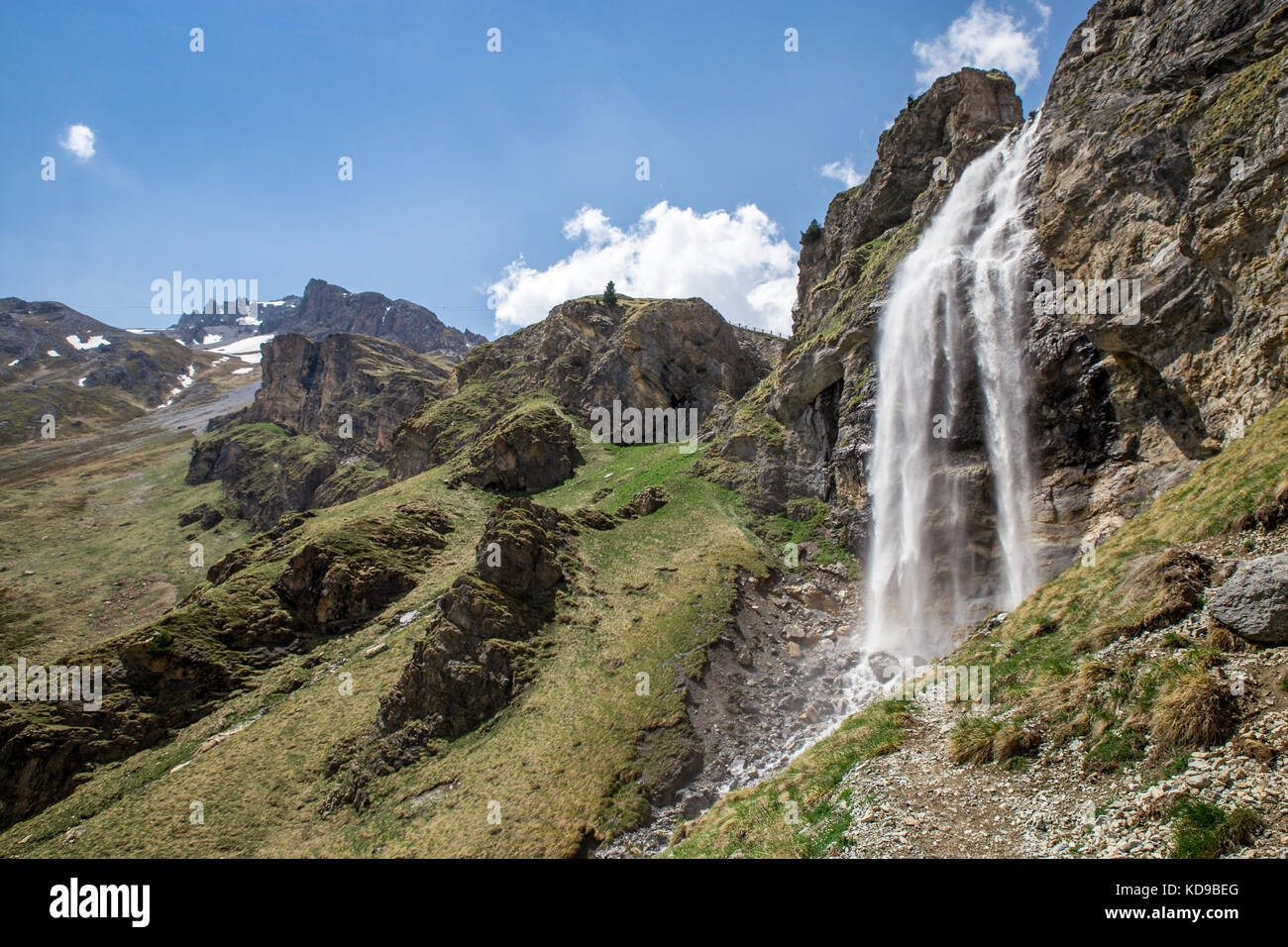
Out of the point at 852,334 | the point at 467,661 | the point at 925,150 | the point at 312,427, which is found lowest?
the point at 467,661

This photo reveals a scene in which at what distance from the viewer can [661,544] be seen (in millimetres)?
50531

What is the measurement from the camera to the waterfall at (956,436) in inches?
1427

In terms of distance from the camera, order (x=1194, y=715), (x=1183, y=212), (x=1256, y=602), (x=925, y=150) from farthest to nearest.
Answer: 1. (x=925, y=150)
2. (x=1183, y=212)
3. (x=1256, y=602)
4. (x=1194, y=715)

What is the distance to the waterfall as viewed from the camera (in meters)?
36.2

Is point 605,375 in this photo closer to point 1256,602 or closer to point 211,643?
point 211,643

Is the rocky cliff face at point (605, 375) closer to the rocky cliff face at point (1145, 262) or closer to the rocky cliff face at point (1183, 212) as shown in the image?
the rocky cliff face at point (1145, 262)

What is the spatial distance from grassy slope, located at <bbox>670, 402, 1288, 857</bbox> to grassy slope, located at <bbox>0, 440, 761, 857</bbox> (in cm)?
836

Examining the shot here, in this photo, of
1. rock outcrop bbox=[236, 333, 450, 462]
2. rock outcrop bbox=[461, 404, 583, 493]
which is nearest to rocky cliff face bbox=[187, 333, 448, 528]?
rock outcrop bbox=[236, 333, 450, 462]

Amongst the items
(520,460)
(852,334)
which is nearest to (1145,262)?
(852,334)

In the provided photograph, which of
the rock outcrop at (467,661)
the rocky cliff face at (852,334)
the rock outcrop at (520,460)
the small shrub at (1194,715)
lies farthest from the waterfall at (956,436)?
the rock outcrop at (520,460)

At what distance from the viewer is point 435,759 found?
30328 mm

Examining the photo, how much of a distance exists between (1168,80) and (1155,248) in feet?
36.9

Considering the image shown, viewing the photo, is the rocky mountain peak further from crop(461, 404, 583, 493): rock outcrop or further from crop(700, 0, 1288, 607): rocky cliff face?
crop(461, 404, 583, 493): rock outcrop

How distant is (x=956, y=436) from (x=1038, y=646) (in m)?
24.8
